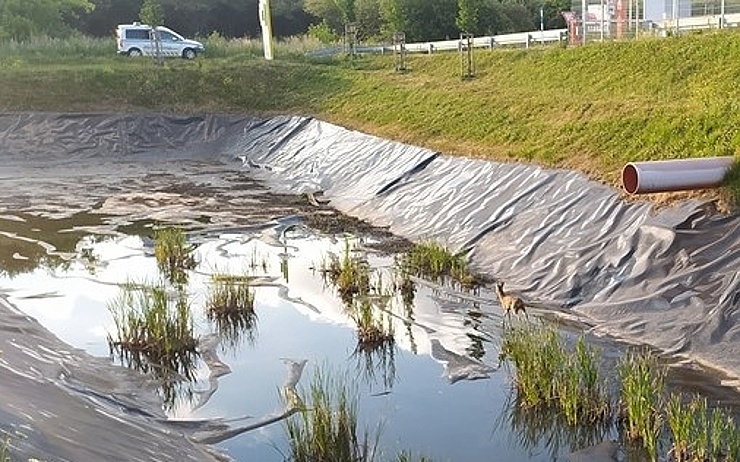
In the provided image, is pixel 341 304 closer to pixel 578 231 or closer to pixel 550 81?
pixel 578 231

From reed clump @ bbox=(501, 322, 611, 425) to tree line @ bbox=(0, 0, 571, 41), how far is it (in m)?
24.9

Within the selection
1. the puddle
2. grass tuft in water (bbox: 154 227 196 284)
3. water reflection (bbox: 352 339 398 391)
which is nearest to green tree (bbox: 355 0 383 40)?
the puddle

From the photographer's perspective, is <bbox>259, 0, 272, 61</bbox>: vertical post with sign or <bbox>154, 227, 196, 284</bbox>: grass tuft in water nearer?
<bbox>154, 227, 196, 284</bbox>: grass tuft in water

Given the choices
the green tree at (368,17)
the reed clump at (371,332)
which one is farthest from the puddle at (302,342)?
the green tree at (368,17)

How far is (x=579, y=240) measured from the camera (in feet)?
34.6

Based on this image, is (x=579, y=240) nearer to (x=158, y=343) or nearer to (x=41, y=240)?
(x=158, y=343)

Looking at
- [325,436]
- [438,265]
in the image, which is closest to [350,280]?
[438,265]

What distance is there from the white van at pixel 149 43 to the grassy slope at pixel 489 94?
7.35 feet

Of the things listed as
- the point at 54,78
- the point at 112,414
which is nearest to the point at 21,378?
the point at 112,414

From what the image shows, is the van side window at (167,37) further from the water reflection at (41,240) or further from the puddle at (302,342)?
the puddle at (302,342)

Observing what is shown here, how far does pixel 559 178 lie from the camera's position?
12.3 metres

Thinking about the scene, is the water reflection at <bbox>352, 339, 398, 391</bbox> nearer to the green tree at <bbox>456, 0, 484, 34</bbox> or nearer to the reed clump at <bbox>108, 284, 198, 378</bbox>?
the reed clump at <bbox>108, 284, 198, 378</bbox>

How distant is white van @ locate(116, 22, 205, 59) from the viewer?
106 feet

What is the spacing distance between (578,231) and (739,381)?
373 cm
